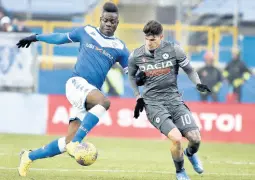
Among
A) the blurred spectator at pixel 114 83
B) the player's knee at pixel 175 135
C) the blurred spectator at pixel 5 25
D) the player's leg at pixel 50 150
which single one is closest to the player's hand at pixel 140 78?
the player's knee at pixel 175 135

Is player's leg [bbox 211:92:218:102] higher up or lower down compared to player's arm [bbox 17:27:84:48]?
lower down

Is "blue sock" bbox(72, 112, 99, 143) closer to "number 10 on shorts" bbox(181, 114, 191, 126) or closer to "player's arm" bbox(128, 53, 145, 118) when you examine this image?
"player's arm" bbox(128, 53, 145, 118)

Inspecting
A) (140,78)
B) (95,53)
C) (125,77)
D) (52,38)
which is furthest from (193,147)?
(125,77)

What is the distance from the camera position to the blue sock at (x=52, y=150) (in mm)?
11102

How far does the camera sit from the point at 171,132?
1082 centimetres

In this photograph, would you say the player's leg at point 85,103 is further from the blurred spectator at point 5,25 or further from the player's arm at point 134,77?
the blurred spectator at point 5,25

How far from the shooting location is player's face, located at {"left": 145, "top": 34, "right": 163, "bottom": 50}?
11.1 metres

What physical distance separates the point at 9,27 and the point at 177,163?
11.2 m

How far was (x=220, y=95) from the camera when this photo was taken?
80.1ft

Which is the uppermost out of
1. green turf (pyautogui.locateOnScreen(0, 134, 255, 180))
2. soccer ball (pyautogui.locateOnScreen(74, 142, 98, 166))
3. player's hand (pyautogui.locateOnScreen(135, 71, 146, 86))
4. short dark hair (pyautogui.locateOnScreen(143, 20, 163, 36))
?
short dark hair (pyautogui.locateOnScreen(143, 20, 163, 36))

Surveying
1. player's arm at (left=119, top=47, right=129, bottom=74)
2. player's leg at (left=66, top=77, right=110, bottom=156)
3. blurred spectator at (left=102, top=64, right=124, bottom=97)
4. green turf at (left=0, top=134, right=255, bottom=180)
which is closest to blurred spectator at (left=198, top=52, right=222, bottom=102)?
blurred spectator at (left=102, top=64, right=124, bottom=97)

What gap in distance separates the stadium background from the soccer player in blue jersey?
612 mm

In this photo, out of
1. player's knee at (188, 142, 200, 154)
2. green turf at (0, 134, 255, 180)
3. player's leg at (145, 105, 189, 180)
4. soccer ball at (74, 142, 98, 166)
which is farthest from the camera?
green turf at (0, 134, 255, 180)

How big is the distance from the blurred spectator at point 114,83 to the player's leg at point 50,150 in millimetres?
11909
